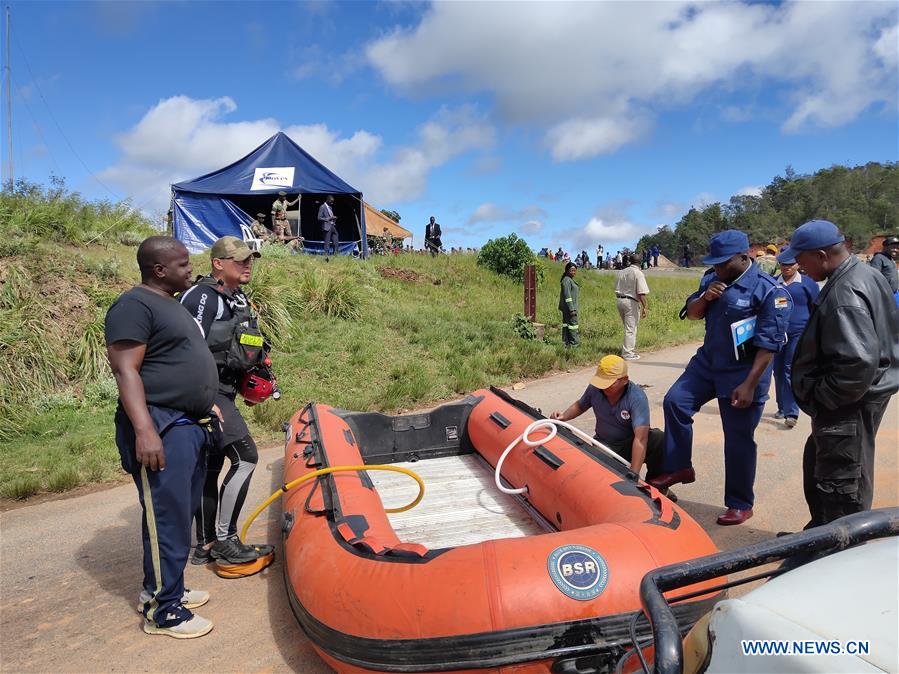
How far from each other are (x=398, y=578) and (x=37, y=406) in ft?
21.5

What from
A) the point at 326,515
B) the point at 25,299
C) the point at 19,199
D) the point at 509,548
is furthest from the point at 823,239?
the point at 19,199

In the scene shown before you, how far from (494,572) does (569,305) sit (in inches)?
348

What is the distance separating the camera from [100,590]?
11.5 feet

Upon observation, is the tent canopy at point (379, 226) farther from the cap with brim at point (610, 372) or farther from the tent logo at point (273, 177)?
the cap with brim at point (610, 372)

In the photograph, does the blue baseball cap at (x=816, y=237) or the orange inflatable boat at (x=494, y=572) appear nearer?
the orange inflatable boat at (x=494, y=572)

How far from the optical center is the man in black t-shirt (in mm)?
2678

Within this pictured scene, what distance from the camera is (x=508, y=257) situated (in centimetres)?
1838

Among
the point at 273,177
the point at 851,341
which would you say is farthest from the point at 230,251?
the point at 273,177

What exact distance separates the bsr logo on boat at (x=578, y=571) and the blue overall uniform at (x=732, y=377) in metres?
1.83

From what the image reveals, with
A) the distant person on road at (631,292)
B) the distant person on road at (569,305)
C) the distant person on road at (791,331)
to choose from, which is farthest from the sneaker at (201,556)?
the distant person on road at (569,305)

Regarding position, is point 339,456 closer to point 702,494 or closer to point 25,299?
point 702,494

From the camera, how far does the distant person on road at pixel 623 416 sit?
4.01 m

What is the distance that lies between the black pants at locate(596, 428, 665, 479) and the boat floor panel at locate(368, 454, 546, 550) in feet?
2.67

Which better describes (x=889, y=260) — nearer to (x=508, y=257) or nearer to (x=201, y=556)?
(x=201, y=556)
